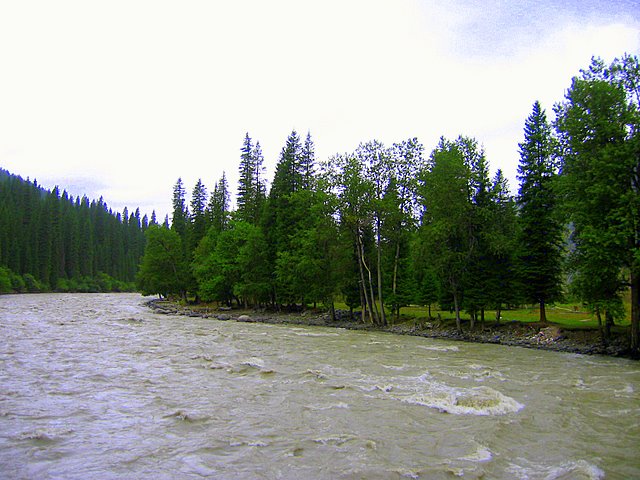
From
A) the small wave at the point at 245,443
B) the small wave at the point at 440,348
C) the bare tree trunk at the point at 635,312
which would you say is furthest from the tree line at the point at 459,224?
the small wave at the point at 245,443

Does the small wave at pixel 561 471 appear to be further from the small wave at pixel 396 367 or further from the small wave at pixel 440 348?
the small wave at pixel 440 348

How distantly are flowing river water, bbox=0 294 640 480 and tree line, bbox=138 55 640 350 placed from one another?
7.27 metres

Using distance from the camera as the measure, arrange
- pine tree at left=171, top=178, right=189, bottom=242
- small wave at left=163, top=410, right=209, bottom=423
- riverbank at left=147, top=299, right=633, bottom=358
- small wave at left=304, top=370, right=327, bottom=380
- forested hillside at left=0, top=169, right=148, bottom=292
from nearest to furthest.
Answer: small wave at left=163, top=410, right=209, bottom=423 → small wave at left=304, top=370, right=327, bottom=380 → riverbank at left=147, top=299, right=633, bottom=358 → pine tree at left=171, top=178, right=189, bottom=242 → forested hillside at left=0, top=169, right=148, bottom=292

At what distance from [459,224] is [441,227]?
183 cm

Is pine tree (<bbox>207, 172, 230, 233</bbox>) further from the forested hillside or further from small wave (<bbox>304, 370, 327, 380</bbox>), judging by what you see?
small wave (<bbox>304, 370, 327, 380</bbox>)

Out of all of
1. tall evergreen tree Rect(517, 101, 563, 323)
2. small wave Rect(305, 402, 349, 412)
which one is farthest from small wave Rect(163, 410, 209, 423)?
tall evergreen tree Rect(517, 101, 563, 323)

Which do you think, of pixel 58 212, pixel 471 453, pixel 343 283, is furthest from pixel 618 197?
pixel 58 212

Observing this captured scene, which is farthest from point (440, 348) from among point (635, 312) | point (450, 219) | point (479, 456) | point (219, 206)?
point (219, 206)

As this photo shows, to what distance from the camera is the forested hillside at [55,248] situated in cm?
10356

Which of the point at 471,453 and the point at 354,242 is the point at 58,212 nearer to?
the point at 354,242

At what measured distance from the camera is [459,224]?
32.6 m

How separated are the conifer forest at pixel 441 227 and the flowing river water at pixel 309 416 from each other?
7403 millimetres

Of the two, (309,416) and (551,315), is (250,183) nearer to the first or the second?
(551,315)

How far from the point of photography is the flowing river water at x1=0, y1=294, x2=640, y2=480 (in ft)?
26.7
